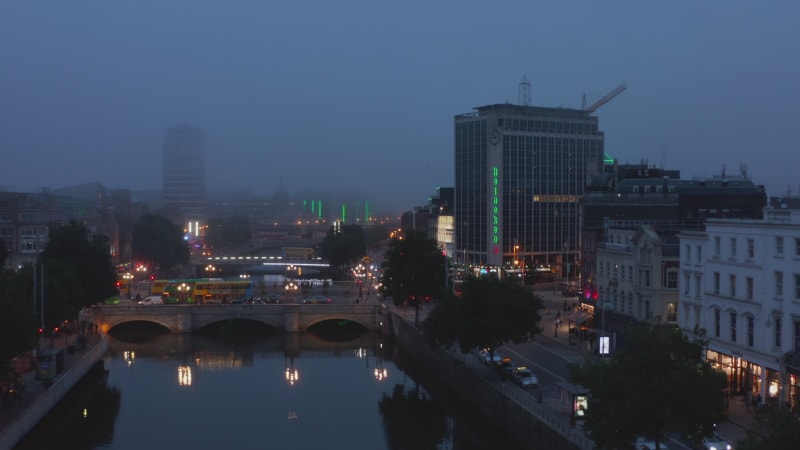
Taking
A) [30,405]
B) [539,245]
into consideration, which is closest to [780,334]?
[30,405]

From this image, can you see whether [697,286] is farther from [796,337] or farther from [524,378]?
[524,378]

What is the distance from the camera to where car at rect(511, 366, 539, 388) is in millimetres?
43338

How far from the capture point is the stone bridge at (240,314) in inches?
2948

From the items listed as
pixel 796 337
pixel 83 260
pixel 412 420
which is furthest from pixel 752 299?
pixel 83 260

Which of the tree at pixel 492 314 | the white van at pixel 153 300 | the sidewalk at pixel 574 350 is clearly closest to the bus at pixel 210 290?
the white van at pixel 153 300

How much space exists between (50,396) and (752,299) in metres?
34.6

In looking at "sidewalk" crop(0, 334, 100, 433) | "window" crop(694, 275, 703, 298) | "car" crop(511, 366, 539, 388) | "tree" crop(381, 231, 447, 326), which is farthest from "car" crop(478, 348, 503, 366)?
"sidewalk" crop(0, 334, 100, 433)

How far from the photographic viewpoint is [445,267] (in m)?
70.6

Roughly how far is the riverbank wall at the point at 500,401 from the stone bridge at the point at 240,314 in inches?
567

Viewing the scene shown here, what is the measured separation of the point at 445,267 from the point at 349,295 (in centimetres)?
2752

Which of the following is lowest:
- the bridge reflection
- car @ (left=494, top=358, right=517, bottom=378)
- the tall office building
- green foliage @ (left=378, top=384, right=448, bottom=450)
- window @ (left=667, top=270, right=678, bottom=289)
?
green foliage @ (left=378, top=384, right=448, bottom=450)

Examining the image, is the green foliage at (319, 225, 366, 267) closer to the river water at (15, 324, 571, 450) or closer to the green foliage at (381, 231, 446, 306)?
the green foliage at (381, 231, 446, 306)

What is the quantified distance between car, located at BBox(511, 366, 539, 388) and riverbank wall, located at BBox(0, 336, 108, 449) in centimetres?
2350

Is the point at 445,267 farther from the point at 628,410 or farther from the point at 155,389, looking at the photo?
the point at 628,410
